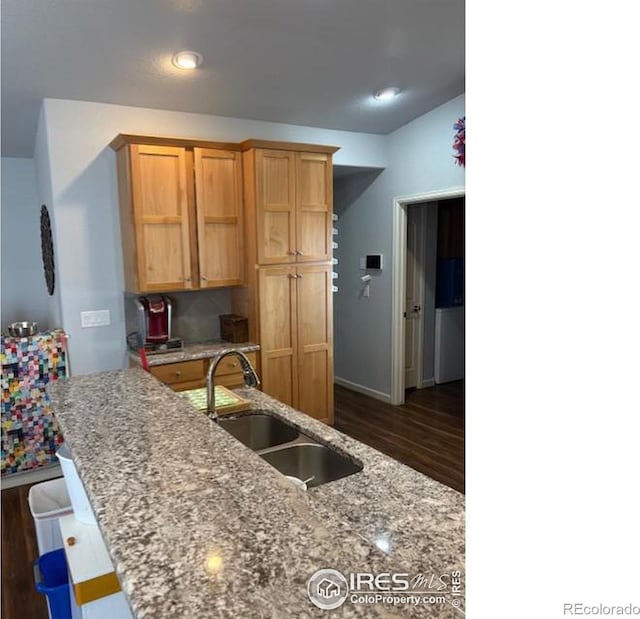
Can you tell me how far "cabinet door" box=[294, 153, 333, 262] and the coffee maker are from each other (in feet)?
3.68

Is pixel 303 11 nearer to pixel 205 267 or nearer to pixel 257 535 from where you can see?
pixel 205 267

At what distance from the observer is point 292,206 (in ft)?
12.6

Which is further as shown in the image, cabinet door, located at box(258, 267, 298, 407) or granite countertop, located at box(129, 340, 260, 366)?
cabinet door, located at box(258, 267, 298, 407)

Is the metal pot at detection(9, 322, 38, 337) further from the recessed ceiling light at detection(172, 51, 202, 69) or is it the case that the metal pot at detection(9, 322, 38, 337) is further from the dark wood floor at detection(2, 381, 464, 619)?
the recessed ceiling light at detection(172, 51, 202, 69)

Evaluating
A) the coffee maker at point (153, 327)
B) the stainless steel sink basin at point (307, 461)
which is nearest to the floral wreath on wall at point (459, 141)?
the coffee maker at point (153, 327)

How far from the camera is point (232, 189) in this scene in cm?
372

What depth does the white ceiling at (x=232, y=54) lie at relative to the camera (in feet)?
8.46

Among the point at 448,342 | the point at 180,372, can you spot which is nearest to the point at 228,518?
the point at 180,372

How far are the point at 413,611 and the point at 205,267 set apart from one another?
10.4 ft

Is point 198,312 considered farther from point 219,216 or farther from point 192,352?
point 219,216

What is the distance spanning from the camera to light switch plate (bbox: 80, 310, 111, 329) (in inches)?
139

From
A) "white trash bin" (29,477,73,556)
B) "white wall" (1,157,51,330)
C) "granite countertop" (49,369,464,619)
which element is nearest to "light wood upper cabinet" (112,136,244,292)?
"white trash bin" (29,477,73,556)
